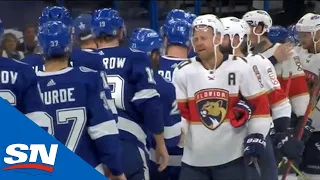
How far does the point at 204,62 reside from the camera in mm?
3021

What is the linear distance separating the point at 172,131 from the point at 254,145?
887 millimetres

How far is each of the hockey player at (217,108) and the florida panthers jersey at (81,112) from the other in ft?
1.43

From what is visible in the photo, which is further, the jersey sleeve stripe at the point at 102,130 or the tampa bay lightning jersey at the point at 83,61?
the tampa bay lightning jersey at the point at 83,61

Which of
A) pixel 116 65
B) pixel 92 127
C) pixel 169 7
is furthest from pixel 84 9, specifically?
pixel 92 127

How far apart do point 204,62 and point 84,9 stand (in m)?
4.95

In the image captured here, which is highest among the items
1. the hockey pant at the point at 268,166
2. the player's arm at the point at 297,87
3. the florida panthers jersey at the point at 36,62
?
the florida panthers jersey at the point at 36,62

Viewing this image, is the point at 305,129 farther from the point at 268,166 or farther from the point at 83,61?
the point at 83,61

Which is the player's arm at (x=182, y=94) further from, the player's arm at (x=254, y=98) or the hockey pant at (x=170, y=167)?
the hockey pant at (x=170, y=167)

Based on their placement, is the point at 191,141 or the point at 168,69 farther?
the point at 168,69

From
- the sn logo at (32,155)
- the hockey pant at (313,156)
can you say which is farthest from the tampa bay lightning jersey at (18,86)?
the hockey pant at (313,156)

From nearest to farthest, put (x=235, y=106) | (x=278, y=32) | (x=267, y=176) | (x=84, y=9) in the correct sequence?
(x=235, y=106) → (x=267, y=176) → (x=278, y=32) → (x=84, y=9)

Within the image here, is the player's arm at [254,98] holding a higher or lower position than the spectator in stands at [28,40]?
higher

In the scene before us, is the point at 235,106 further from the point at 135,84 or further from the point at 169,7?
the point at 169,7

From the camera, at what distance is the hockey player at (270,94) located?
331 cm
